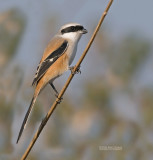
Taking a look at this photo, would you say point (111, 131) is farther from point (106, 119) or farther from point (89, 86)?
point (89, 86)

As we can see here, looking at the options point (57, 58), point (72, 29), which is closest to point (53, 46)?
point (57, 58)

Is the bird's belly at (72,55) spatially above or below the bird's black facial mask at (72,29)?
below

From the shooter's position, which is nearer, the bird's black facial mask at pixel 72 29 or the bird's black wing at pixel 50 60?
the bird's black wing at pixel 50 60

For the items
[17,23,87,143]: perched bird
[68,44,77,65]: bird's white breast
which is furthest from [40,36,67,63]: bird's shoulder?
[68,44,77,65]: bird's white breast

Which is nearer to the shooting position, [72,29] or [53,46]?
[53,46]

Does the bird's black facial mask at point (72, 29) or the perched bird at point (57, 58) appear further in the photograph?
the bird's black facial mask at point (72, 29)

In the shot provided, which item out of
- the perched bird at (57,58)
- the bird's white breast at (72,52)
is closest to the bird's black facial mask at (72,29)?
the perched bird at (57,58)

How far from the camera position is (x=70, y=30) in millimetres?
3055

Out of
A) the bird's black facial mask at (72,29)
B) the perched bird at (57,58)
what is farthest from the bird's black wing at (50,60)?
the bird's black facial mask at (72,29)

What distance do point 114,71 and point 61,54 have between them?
709 millimetres

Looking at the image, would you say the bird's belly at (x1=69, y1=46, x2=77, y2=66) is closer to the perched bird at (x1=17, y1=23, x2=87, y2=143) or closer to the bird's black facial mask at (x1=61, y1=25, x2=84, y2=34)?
the perched bird at (x1=17, y1=23, x2=87, y2=143)

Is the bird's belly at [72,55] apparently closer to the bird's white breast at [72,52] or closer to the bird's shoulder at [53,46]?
the bird's white breast at [72,52]

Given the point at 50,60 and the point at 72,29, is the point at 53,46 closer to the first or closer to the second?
the point at 50,60

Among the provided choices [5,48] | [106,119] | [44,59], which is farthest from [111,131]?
[44,59]
